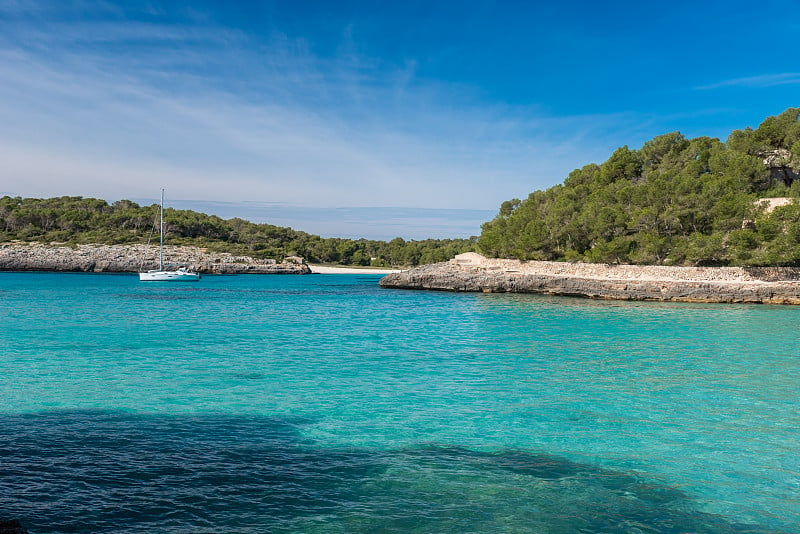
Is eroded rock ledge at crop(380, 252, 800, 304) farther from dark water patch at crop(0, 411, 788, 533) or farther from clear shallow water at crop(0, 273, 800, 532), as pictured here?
dark water patch at crop(0, 411, 788, 533)

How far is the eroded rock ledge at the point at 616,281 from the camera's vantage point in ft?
146

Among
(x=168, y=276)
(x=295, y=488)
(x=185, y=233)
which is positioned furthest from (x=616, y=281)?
(x=185, y=233)

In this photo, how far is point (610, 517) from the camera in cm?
647


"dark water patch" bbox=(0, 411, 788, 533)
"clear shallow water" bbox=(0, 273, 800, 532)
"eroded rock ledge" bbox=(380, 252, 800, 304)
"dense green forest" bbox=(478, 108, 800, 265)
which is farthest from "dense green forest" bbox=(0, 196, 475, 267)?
"dark water patch" bbox=(0, 411, 788, 533)

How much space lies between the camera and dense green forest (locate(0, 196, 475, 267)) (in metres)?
116

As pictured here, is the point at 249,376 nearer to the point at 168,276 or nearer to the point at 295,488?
the point at 295,488

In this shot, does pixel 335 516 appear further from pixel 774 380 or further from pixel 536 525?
pixel 774 380

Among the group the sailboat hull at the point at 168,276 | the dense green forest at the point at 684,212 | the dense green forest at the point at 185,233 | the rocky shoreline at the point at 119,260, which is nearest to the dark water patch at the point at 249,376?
the dense green forest at the point at 684,212

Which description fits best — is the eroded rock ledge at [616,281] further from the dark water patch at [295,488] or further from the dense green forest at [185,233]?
the dense green forest at [185,233]

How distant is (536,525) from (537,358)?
40.1 feet

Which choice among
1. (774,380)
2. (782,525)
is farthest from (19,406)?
(774,380)

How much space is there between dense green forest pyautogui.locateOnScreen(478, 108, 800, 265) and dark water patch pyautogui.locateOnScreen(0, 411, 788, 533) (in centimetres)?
4661

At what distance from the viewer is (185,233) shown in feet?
428

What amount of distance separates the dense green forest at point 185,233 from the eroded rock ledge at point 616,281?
6395cm
